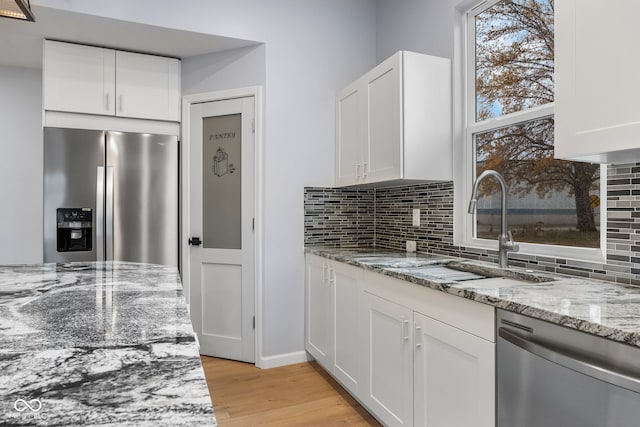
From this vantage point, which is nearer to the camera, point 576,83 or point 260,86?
point 576,83

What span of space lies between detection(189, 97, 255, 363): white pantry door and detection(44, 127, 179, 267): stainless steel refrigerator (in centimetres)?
20

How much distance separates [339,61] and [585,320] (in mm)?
2802

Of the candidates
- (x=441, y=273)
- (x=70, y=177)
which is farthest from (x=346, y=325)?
(x=70, y=177)

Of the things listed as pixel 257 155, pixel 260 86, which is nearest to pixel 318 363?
pixel 257 155

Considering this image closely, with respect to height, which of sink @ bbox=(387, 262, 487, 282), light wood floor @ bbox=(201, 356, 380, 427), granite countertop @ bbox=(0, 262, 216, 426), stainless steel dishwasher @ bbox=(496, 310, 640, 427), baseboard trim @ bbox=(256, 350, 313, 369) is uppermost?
granite countertop @ bbox=(0, 262, 216, 426)

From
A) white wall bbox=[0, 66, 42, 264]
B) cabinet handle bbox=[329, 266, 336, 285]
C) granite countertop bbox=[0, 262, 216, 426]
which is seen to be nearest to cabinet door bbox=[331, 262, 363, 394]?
cabinet handle bbox=[329, 266, 336, 285]

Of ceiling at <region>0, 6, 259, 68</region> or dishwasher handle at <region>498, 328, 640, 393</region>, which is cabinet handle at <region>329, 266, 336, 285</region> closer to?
dishwasher handle at <region>498, 328, 640, 393</region>

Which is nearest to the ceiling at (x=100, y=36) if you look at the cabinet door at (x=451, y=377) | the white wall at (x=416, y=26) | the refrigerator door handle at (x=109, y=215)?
the refrigerator door handle at (x=109, y=215)

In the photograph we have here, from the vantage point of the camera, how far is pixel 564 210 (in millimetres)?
2041

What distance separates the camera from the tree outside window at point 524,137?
199 centimetres

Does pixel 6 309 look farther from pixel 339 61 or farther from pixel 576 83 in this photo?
pixel 339 61

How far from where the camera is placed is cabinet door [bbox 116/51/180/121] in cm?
326

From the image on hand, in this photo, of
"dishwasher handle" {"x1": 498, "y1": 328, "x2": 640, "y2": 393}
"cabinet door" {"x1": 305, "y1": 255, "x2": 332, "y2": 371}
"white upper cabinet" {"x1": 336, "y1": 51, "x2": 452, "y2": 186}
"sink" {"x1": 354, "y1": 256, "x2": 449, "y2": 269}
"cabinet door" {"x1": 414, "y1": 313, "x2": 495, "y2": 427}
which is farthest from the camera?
"cabinet door" {"x1": 305, "y1": 255, "x2": 332, "y2": 371}

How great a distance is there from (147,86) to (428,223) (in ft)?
7.85
